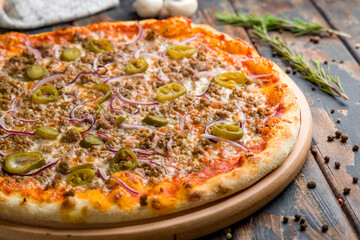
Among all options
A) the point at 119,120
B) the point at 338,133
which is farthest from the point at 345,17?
the point at 119,120

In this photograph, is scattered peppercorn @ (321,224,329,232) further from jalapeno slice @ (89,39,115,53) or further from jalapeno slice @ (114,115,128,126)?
jalapeno slice @ (89,39,115,53)

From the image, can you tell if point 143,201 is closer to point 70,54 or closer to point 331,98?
point 70,54

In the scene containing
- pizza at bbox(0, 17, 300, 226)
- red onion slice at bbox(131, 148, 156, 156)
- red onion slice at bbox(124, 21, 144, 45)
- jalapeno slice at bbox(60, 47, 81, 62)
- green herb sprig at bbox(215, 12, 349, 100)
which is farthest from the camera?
red onion slice at bbox(124, 21, 144, 45)

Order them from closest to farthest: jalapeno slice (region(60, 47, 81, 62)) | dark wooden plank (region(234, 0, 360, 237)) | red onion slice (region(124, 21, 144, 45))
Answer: dark wooden plank (region(234, 0, 360, 237)), jalapeno slice (region(60, 47, 81, 62)), red onion slice (region(124, 21, 144, 45))

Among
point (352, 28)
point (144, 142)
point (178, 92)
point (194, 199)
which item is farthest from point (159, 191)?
point (352, 28)

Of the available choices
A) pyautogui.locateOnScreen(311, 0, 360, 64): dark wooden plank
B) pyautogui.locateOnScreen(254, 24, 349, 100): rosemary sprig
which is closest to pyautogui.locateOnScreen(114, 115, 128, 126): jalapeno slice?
pyautogui.locateOnScreen(254, 24, 349, 100): rosemary sprig

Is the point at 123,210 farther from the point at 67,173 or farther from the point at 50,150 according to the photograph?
the point at 50,150
